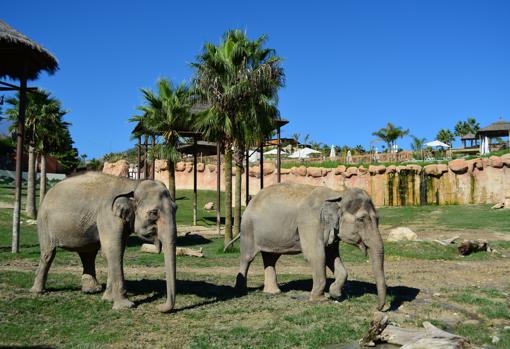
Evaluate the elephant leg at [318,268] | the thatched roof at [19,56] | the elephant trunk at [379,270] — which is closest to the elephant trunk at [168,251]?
the elephant leg at [318,268]

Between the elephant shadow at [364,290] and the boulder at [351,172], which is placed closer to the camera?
the elephant shadow at [364,290]

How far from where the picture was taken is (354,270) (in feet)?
46.5

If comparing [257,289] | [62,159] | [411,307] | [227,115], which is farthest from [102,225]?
[62,159]

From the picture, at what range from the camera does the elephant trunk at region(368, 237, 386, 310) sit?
26.9ft

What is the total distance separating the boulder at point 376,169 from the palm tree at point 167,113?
2127 centimetres

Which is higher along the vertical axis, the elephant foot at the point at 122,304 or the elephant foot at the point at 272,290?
the elephant foot at the point at 122,304

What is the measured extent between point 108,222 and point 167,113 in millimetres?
17408

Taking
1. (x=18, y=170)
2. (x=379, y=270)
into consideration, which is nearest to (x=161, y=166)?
(x=18, y=170)

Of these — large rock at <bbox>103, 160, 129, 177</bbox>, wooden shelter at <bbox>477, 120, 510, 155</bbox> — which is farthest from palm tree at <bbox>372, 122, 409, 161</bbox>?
large rock at <bbox>103, 160, 129, 177</bbox>

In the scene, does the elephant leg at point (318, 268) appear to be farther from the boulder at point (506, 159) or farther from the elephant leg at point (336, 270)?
the boulder at point (506, 159)

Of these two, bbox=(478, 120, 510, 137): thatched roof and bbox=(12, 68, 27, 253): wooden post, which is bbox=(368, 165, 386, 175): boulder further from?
bbox=(12, 68, 27, 253): wooden post

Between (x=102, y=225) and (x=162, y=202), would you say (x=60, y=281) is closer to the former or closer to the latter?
(x=102, y=225)

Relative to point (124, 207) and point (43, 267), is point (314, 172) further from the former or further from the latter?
point (124, 207)

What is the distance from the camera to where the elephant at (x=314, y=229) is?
28.9 feet
